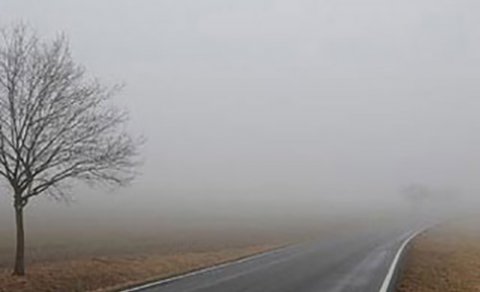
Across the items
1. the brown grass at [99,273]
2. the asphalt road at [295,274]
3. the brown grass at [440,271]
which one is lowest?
the brown grass at [440,271]

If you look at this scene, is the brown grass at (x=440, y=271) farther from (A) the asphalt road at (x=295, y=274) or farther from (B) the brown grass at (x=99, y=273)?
(B) the brown grass at (x=99, y=273)

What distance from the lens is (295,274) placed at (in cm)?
2611

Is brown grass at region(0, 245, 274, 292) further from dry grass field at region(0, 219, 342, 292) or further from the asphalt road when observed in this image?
the asphalt road

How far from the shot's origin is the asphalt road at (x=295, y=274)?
21562mm

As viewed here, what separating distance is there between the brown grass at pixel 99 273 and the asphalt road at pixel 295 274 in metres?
1.87

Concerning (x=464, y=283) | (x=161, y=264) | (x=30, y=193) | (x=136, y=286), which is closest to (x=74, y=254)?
(x=161, y=264)

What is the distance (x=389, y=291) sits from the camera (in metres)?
22.2

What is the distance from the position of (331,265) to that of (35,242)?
24.7 metres

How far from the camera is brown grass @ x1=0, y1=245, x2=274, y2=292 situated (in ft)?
76.3

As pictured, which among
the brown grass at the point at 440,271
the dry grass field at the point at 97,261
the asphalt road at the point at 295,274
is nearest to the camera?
the asphalt road at the point at 295,274

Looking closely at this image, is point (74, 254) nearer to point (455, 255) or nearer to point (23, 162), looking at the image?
point (23, 162)

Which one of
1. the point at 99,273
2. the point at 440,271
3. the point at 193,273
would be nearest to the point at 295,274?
the point at 193,273

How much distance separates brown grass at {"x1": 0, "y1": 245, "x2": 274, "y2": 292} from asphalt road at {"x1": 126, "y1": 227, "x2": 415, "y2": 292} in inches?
73.8

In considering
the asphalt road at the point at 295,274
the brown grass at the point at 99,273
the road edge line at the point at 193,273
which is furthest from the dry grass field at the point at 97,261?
the asphalt road at the point at 295,274
